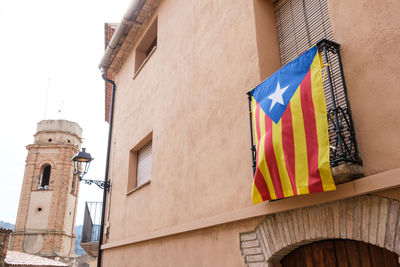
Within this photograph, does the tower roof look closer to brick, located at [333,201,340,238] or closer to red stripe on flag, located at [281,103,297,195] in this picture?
red stripe on flag, located at [281,103,297,195]

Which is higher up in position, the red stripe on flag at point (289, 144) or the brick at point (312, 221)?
the red stripe on flag at point (289, 144)

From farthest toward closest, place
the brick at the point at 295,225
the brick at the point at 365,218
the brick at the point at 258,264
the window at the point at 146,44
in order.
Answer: the window at the point at 146,44 → the brick at the point at 258,264 → the brick at the point at 295,225 → the brick at the point at 365,218

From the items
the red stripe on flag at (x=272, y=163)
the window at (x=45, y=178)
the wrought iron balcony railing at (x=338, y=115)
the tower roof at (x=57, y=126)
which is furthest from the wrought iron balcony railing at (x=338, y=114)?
the tower roof at (x=57, y=126)

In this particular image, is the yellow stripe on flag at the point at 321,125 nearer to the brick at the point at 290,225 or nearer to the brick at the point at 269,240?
the brick at the point at 290,225

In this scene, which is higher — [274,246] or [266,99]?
[266,99]

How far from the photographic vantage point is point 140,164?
329 inches

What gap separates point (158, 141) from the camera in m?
7.16

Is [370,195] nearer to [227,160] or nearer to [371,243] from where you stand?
[371,243]

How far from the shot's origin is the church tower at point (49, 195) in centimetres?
3438

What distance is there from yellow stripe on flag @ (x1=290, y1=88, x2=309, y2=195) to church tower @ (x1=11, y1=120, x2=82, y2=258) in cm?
3522

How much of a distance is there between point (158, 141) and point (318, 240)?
164 inches

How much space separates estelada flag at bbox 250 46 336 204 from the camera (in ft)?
10.5

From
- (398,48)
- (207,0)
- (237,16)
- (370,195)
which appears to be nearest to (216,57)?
(237,16)

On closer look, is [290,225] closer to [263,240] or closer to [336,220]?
[263,240]
